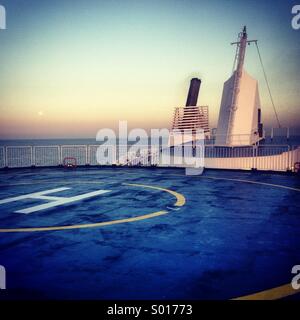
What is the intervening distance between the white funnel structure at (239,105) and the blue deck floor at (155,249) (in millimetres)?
28944

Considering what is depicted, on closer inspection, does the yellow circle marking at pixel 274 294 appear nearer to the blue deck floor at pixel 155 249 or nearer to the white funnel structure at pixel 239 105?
the blue deck floor at pixel 155 249

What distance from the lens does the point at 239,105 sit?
37.5 meters

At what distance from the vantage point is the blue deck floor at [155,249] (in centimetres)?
→ 381


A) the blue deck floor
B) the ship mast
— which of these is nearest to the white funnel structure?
the ship mast

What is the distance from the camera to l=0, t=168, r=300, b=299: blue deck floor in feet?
12.5

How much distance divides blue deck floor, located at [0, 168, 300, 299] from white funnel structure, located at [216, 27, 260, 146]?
28.9 meters

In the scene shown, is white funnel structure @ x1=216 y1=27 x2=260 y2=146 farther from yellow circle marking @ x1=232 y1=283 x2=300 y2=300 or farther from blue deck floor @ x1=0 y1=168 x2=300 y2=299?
yellow circle marking @ x1=232 y1=283 x2=300 y2=300

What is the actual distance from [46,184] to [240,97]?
103 feet

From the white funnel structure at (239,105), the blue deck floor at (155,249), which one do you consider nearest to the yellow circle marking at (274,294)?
the blue deck floor at (155,249)

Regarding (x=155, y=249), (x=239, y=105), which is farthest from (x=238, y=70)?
(x=155, y=249)

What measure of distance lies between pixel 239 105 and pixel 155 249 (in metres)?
36.0

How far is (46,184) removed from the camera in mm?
13180
